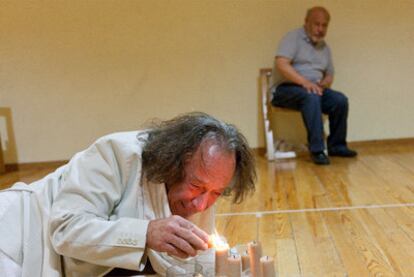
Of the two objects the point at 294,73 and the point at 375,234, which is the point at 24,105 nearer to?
the point at 294,73

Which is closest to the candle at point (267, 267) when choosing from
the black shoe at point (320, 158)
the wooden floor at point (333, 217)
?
the wooden floor at point (333, 217)

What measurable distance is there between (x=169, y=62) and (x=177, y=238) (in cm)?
325

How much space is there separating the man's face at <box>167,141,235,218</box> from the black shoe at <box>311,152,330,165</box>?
2.53 metres

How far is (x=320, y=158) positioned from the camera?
341cm

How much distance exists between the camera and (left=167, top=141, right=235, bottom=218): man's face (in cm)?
93

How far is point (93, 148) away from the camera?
98cm

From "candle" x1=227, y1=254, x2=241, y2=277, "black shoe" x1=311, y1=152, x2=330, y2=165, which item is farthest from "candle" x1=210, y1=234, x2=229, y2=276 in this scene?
"black shoe" x1=311, y1=152, x2=330, y2=165

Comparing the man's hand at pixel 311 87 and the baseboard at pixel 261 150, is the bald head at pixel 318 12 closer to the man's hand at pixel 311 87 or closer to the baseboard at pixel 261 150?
the man's hand at pixel 311 87

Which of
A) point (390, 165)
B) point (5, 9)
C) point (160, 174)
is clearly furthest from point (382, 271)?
point (5, 9)

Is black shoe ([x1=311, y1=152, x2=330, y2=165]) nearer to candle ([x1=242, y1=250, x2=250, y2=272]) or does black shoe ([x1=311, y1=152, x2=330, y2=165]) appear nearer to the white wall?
the white wall

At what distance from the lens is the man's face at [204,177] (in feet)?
3.04

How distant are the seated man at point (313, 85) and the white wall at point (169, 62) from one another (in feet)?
0.83

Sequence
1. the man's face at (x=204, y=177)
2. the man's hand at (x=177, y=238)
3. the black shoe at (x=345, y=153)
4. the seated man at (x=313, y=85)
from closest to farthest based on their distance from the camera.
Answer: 1. the man's hand at (x=177, y=238)
2. the man's face at (x=204, y=177)
3. the seated man at (x=313, y=85)
4. the black shoe at (x=345, y=153)

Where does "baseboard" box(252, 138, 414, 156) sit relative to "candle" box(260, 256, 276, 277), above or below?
below
